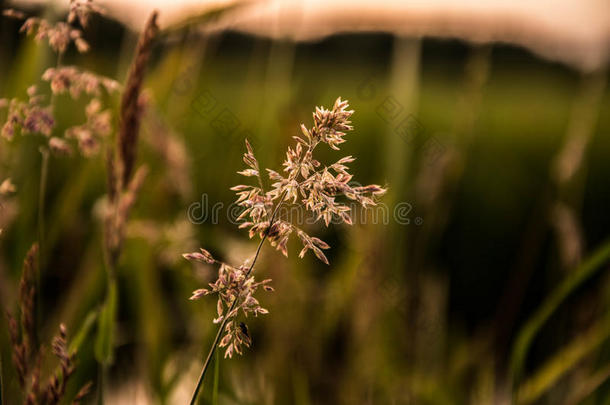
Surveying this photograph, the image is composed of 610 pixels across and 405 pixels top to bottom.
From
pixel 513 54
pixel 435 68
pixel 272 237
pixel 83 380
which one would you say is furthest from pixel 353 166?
pixel 272 237

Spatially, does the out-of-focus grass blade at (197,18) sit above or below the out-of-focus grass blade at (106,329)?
above

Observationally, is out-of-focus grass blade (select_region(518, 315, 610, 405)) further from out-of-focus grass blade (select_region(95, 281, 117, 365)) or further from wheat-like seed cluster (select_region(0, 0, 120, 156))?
wheat-like seed cluster (select_region(0, 0, 120, 156))

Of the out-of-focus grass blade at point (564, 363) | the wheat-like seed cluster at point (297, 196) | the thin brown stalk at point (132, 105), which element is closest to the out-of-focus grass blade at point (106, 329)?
the thin brown stalk at point (132, 105)

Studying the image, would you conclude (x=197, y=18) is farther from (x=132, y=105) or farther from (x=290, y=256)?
(x=290, y=256)

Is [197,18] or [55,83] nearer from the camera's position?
[55,83]

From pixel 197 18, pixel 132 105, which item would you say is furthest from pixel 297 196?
pixel 197 18

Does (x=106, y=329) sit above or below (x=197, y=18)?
below

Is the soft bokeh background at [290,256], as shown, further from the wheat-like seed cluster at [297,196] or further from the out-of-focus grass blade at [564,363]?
the wheat-like seed cluster at [297,196]

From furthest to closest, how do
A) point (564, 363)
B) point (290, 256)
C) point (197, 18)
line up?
point (290, 256) → point (564, 363) → point (197, 18)

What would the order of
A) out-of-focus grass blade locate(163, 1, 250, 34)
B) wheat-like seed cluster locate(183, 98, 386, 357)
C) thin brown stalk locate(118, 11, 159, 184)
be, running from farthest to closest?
out-of-focus grass blade locate(163, 1, 250, 34)
thin brown stalk locate(118, 11, 159, 184)
wheat-like seed cluster locate(183, 98, 386, 357)

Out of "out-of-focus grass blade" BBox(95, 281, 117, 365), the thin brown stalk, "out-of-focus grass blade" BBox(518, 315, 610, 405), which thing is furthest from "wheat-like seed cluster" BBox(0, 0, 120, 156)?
"out-of-focus grass blade" BBox(518, 315, 610, 405)

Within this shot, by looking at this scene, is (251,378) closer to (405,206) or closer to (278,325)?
(278,325)

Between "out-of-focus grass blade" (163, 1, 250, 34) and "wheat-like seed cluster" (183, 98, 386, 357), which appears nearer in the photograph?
"wheat-like seed cluster" (183, 98, 386, 357)
